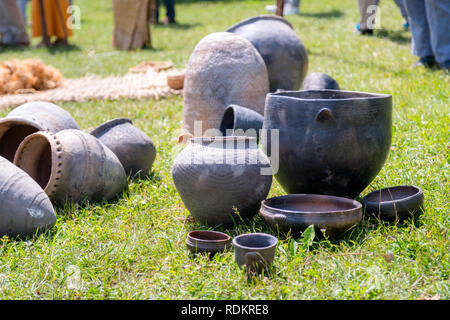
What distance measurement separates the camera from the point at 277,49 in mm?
5188

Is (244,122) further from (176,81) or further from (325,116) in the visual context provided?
(176,81)

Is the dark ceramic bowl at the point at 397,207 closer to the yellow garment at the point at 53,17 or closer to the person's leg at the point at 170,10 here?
the yellow garment at the point at 53,17

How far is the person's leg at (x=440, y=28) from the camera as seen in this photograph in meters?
6.12

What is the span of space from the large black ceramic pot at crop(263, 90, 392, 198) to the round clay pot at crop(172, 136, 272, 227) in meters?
0.20

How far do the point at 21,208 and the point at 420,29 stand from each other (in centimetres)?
555

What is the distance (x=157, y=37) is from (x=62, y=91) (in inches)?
209

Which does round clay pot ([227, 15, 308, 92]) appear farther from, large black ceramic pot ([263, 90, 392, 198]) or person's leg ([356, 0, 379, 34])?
person's leg ([356, 0, 379, 34])

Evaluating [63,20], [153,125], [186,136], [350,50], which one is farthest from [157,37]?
[186,136]

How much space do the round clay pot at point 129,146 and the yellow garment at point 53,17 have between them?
8380 mm

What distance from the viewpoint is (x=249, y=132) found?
407cm

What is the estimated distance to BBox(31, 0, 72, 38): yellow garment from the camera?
37.7 feet

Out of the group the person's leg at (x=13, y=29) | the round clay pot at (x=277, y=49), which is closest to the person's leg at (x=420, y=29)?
the round clay pot at (x=277, y=49)
